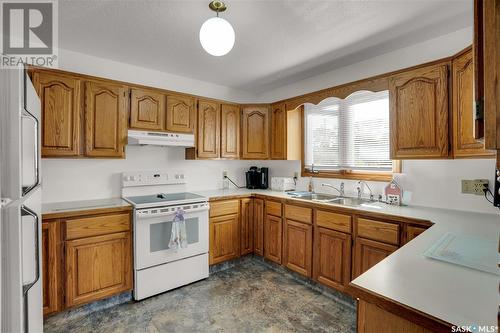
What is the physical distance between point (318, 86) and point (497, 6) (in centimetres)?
268

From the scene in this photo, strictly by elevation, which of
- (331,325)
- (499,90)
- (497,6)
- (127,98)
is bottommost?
(331,325)

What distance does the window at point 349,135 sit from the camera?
2545 mm

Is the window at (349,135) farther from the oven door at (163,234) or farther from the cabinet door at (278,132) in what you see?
the oven door at (163,234)

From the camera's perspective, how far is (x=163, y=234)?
2.38 meters

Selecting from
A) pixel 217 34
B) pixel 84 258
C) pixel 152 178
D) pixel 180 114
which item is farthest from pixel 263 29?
pixel 84 258

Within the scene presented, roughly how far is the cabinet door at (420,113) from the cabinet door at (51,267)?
9.53 ft

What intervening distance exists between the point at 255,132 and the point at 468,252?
2.63m

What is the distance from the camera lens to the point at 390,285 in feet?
2.69

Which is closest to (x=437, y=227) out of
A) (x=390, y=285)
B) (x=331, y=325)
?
(x=390, y=285)

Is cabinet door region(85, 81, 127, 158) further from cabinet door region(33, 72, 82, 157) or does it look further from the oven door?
the oven door

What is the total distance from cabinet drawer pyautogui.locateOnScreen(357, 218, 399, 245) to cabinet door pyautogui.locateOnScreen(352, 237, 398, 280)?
4cm

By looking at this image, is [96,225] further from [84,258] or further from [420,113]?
[420,113]

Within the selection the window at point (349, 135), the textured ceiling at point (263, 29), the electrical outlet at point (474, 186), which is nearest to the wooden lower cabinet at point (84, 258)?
the textured ceiling at point (263, 29)

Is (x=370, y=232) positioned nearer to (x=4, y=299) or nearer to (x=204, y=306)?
(x=204, y=306)
